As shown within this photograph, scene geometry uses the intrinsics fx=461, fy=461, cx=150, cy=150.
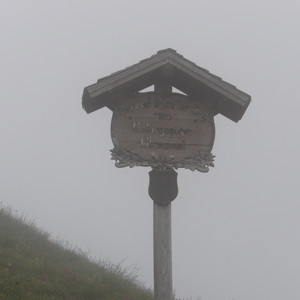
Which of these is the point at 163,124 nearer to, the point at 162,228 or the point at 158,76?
the point at 158,76

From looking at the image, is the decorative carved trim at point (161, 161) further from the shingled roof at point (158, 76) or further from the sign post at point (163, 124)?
the shingled roof at point (158, 76)

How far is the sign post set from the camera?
5.36 metres

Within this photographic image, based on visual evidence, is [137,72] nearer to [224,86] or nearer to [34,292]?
[224,86]

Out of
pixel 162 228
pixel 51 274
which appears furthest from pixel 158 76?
pixel 51 274

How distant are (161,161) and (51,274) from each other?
2586mm

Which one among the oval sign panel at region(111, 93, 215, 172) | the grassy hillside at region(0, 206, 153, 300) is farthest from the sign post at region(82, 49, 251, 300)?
the grassy hillside at region(0, 206, 153, 300)

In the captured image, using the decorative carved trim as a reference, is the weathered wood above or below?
below

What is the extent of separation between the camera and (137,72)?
18.0ft

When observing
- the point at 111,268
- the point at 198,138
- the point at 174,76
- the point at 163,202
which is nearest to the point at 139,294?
the point at 111,268

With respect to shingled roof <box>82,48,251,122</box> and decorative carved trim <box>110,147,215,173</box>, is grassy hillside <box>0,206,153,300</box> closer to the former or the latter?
decorative carved trim <box>110,147,215,173</box>

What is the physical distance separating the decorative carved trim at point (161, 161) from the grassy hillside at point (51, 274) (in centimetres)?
182

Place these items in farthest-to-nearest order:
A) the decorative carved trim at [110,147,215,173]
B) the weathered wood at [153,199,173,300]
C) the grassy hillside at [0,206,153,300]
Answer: the grassy hillside at [0,206,153,300] < the decorative carved trim at [110,147,215,173] < the weathered wood at [153,199,173,300]

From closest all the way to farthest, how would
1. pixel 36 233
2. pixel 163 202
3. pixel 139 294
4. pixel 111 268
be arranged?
1. pixel 163 202
2. pixel 139 294
3. pixel 111 268
4. pixel 36 233

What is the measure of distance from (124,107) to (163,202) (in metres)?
1.22
